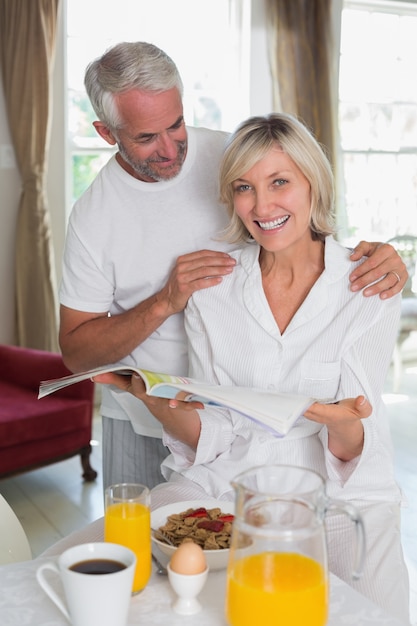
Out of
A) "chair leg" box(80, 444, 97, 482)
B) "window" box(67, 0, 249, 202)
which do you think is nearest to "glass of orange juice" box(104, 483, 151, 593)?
"chair leg" box(80, 444, 97, 482)

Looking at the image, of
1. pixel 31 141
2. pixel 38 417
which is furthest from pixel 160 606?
pixel 31 141

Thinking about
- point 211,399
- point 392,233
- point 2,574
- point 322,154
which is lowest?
point 392,233

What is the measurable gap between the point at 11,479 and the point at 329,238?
2.51 metres

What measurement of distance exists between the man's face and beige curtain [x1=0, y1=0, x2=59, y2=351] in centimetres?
269

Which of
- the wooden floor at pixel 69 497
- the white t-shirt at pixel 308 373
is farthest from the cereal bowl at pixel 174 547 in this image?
the wooden floor at pixel 69 497

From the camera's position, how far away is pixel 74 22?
4848 mm

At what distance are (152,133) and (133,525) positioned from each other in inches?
39.2

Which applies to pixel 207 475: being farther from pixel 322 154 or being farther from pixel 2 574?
pixel 322 154

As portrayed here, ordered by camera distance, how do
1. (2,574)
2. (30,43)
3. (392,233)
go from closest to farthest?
(2,574) → (30,43) → (392,233)

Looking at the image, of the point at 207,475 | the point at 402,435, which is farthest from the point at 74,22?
the point at 207,475

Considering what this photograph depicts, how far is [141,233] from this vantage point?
2.04m

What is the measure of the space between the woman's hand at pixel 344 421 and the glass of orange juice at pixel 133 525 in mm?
394

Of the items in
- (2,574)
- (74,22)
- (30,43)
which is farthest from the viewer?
(74,22)

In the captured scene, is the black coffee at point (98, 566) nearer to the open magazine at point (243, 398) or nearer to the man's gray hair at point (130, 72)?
the open magazine at point (243, 398)
